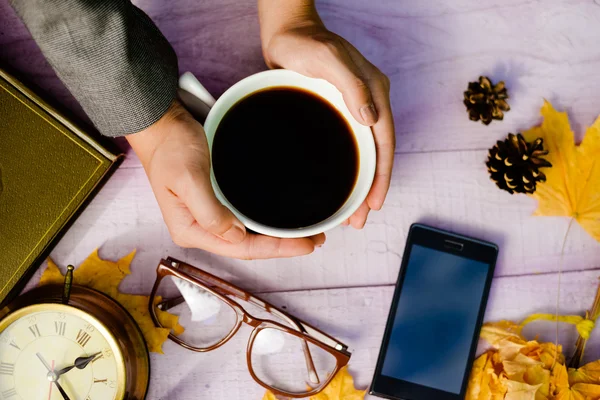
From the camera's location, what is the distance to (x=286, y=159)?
59cm

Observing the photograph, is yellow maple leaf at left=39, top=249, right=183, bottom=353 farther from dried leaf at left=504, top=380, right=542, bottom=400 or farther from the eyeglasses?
dried leaf at left=504, top=380, right=542, bottom=400

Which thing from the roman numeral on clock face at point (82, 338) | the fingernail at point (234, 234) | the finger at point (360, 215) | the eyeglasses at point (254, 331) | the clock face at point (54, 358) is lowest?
the clock face at point (54, 358)

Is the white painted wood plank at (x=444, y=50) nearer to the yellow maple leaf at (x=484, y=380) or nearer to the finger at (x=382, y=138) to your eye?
the finger at (x=382, y=138)

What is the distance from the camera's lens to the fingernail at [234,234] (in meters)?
0.55

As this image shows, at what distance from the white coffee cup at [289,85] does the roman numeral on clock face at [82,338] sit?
267mm

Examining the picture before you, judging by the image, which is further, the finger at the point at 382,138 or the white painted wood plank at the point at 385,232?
the white painted wood plank at the point at 385,232

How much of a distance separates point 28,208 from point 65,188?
0.18 feet

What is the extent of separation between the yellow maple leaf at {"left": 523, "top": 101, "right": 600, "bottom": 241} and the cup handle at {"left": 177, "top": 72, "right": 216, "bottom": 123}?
463mm

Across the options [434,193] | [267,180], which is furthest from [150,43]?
[434,193]

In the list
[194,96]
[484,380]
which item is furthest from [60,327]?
[484,380]

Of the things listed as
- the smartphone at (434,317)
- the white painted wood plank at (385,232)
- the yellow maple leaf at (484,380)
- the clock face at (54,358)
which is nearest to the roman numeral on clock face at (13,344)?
the clock face at (54,358)

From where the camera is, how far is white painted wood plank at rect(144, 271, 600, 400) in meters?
0.70

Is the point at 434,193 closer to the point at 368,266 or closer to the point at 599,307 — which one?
the point at 368,266

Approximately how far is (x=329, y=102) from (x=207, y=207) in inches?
7.3
